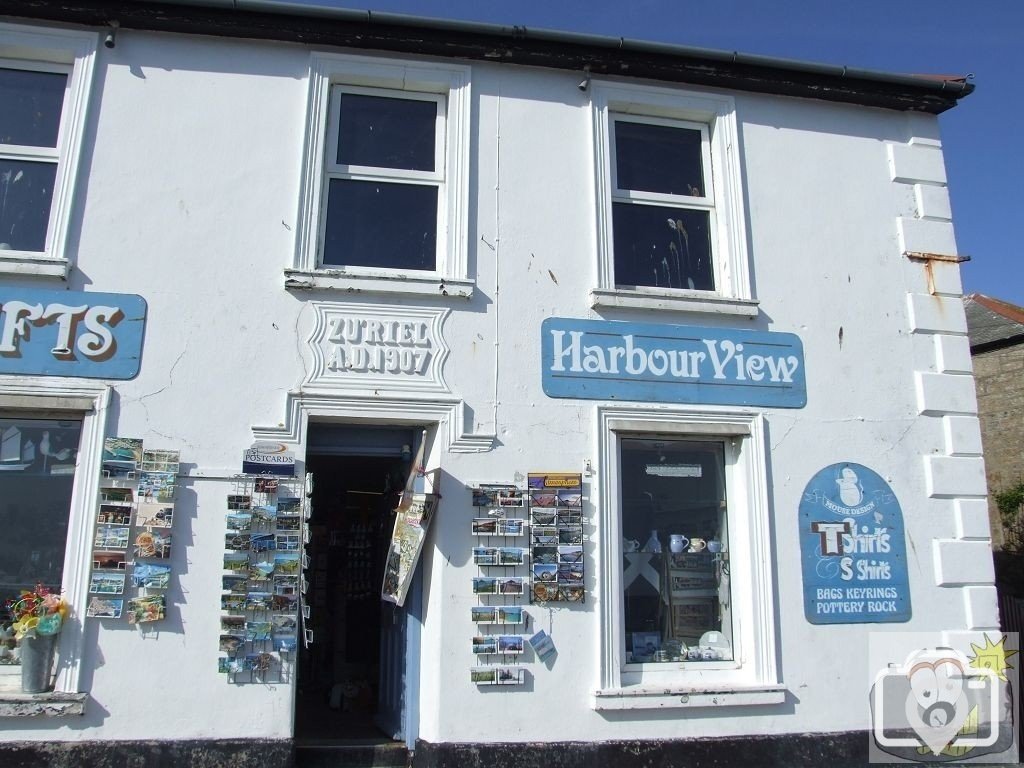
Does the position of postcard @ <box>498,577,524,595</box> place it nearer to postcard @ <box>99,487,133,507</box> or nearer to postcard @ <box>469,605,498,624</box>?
postcard @ <box>469,605,498,624</box>

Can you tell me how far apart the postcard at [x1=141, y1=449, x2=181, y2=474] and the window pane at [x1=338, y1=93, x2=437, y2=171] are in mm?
2759

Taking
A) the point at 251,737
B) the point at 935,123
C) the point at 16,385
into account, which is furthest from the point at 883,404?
the point at 16,385

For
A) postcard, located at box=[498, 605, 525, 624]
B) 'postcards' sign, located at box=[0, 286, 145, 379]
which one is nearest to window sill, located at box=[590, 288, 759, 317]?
postcard, located at box=[498, 605, 525, 624]

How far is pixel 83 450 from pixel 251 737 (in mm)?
2324

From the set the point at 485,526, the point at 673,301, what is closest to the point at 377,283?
the point at 485,526

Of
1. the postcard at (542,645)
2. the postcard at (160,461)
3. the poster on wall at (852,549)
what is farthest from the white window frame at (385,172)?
the poster on wall at (852,549)

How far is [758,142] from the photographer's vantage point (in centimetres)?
754

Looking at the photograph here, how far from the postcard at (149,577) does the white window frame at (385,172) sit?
2.24 metres

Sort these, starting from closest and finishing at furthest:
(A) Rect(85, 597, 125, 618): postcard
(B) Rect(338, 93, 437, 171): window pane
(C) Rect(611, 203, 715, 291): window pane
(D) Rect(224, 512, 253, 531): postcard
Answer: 1. (A) Rect(85, 597, 125, 618): postcard
2. (D) Rect(224, 512, 253, 531): postcard
3. (B) Rect(338, 93, 437, 171): window pane
4. (C) Rect(611, 203, 715, 291): window pane

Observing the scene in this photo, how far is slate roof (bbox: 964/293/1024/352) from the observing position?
16.1 m

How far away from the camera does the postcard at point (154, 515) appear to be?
5.84m

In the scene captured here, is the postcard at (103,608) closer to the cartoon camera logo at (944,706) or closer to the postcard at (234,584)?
the postcard at (234,584)

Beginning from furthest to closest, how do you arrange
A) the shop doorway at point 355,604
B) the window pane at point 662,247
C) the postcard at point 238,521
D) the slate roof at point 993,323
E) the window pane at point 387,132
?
the slate roof at point 993,323, the window pane at point 662,247, the window pane at point 387,132, the shop doorway at point 355,604, the postcard at point 238,521

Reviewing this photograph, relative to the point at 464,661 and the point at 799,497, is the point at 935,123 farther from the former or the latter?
the point at 464,661
